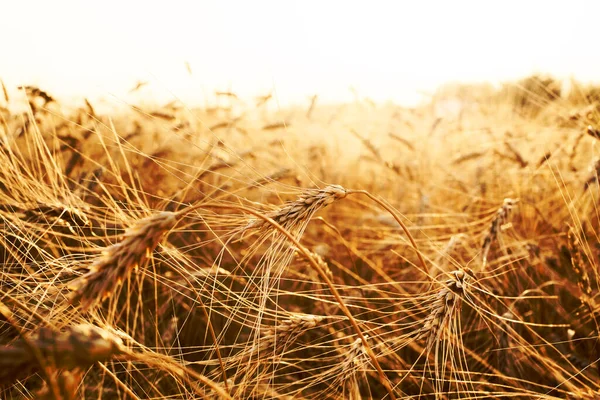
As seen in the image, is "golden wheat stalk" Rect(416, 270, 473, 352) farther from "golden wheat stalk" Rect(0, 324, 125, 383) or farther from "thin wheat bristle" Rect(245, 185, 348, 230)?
"golden wheat stalk" Rect(0, 324, 125, 383)

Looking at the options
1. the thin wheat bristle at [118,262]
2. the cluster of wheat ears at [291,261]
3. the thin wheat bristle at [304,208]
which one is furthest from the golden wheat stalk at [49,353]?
the thin wheat bristle at [304,208]

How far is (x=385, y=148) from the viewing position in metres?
5.21

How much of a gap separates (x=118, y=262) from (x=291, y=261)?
4.37 feet

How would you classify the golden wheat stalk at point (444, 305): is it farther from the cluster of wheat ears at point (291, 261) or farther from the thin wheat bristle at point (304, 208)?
the thin wheat bristle at point (304, 208)

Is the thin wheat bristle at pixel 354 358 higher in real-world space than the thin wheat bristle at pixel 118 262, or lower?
lower

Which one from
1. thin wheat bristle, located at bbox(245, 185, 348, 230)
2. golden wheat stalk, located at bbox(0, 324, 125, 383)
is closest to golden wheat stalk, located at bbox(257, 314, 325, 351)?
thin wheat bristle, located at bbox(245, 185, 348, 230)

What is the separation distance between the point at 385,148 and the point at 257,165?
2128 millimetres

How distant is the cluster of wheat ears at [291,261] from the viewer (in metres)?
1.22

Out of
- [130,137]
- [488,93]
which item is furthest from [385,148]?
[130,137]

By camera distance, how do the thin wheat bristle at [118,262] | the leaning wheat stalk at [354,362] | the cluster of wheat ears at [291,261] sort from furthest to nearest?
the leaning wheat stalk at [354,362] → the cluster of wheat ears at [291,261] → the thin wheat bristle at [118,262]

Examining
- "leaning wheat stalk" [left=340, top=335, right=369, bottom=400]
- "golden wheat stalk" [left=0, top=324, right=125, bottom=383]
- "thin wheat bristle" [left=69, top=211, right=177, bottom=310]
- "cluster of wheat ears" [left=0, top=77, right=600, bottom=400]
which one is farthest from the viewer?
"leaning wheat stalk" [left=340, top=335, right=369, bottom=400]

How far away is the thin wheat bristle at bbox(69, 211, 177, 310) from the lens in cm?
92

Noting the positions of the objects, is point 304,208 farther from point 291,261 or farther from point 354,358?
point 291,261

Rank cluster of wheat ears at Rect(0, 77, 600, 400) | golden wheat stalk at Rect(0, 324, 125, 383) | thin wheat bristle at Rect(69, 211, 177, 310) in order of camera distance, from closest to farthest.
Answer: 1. golden wheat stalk at Rect(0, 324, 125, 383)
2. thin wheat bristle at Rect(69, 211, 177, 310)
3. cluster of wheat ears at Rect(0, 77, 600, 400)
